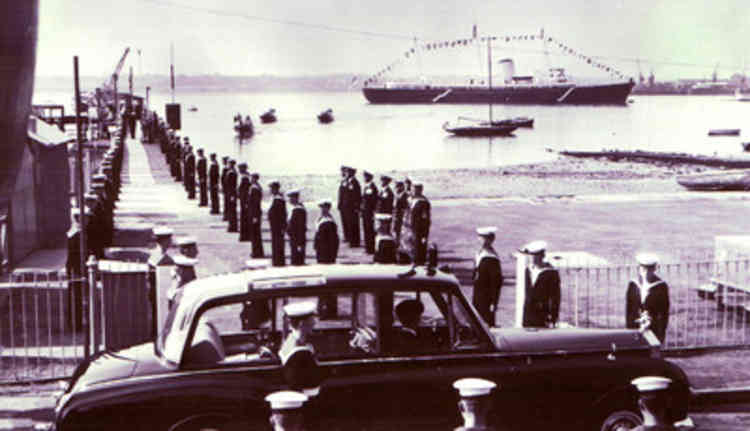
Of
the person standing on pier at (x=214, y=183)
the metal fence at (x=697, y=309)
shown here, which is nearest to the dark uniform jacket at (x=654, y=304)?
the metal fence at (x=697, y=309)

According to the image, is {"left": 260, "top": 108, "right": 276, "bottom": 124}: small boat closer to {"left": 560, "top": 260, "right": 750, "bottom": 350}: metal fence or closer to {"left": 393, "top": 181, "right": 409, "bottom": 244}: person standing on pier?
{"left": 393, "top": 181, "right": 409, "bottom": 244}: person standing on pier

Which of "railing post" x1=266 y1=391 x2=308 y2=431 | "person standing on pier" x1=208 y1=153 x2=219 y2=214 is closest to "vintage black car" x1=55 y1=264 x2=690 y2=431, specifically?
"railing post" x1=266 y1=391 x2=308 y2=431

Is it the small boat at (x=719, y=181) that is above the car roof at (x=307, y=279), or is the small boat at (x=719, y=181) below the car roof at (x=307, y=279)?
below

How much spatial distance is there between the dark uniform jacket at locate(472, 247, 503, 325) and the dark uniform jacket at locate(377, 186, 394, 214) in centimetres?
791

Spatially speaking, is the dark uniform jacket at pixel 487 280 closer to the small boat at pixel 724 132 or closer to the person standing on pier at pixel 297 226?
the person standing on pier at pixel 297 226

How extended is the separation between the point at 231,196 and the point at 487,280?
1219 cm

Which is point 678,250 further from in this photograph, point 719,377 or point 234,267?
point 719,377

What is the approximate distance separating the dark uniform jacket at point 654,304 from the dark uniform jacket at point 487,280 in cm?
165

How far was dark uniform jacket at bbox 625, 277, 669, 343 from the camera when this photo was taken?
946cm

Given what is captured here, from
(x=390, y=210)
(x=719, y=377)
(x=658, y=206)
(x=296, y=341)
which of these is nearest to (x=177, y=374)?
(x=296, y=341)

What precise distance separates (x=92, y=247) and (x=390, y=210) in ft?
23.6

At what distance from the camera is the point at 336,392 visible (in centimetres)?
655

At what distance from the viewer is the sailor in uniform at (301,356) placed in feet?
21.1

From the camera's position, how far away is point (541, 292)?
9.91 m
